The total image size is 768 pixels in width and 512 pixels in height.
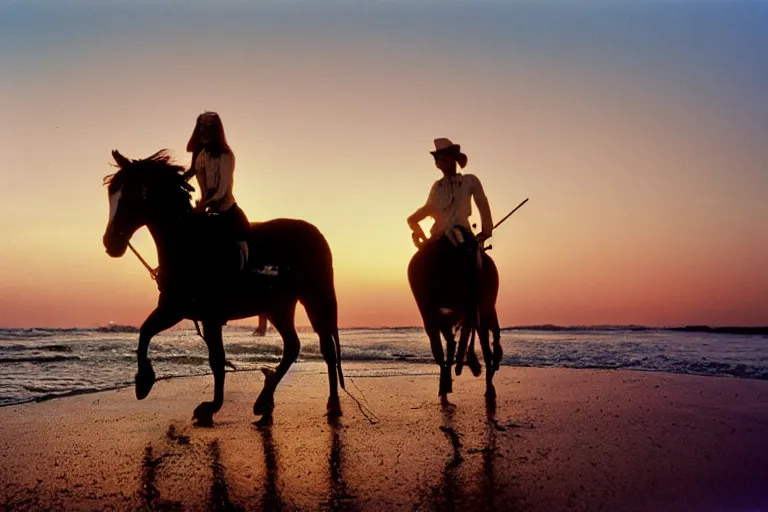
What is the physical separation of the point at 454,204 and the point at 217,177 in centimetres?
310

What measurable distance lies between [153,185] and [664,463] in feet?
15.9

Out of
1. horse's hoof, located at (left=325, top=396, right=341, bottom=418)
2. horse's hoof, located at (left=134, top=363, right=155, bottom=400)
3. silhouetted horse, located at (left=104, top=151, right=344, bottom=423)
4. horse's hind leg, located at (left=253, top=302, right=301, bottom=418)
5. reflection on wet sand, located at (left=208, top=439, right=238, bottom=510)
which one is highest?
silhouetted horse, located at (left=104, top=151, right=344, bottom=423)

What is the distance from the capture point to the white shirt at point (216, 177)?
6.55 m

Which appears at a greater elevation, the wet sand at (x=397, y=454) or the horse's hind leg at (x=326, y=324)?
the horse's hind leg at (x=326, y=324)

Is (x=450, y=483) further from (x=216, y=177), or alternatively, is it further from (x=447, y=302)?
(x=447, y=302)

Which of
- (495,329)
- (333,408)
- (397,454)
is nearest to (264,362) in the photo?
(495,329)

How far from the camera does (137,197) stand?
6129 mm

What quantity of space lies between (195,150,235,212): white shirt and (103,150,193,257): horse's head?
29cm

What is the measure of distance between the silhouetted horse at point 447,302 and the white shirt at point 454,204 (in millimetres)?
286

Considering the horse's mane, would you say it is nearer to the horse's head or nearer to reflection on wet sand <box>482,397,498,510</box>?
the horse's head

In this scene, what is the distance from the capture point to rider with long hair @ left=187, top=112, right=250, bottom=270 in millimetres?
6531

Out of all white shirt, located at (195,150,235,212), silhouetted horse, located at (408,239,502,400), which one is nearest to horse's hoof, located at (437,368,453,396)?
silhouetted horse, located at (408,239,502,400)

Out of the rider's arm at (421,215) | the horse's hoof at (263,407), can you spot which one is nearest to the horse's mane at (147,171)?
the horse's hoof at (263,407)

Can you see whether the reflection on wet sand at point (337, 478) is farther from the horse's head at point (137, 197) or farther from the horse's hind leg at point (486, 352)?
the horse's hind leg at point (486, 352)
